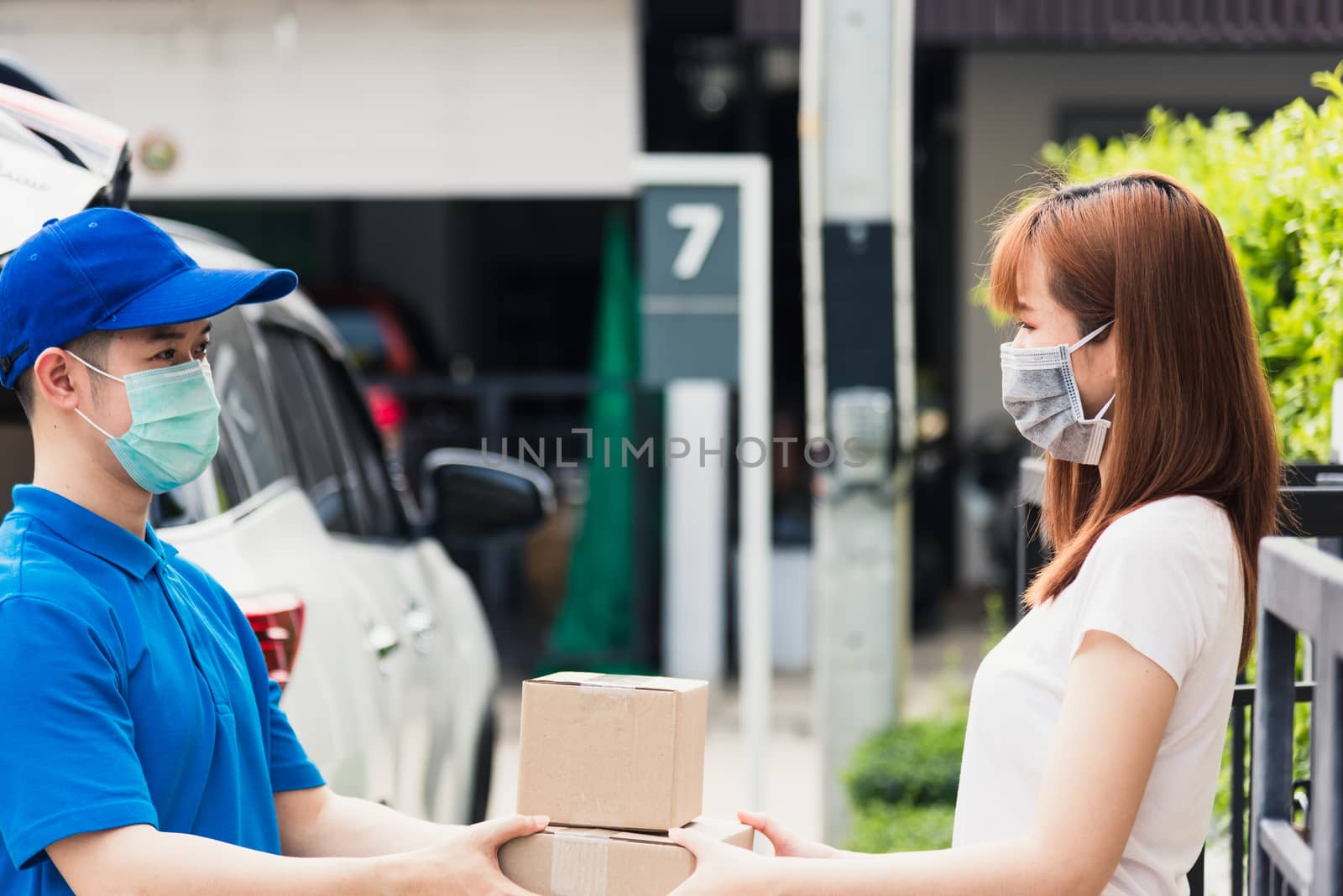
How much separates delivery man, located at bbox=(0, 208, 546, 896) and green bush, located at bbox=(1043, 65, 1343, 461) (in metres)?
1.83

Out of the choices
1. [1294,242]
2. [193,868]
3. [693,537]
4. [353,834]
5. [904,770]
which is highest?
[1294,242]

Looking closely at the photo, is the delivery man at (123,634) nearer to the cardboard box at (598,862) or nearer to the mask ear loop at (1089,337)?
the cardboard box at (598,862)

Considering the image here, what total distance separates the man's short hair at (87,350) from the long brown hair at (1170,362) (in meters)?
1.21

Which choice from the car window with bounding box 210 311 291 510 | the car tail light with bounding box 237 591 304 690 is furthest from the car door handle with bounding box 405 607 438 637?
the car tail light with bounding box 237 591 304 690

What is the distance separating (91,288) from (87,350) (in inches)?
3.6

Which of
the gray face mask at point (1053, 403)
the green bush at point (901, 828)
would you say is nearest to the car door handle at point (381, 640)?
the gray face mask at point (1053, 403)

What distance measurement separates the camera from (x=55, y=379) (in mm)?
1931

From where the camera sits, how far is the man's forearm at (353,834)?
222cm

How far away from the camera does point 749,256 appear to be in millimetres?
5230

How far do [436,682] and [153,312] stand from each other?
2007mm

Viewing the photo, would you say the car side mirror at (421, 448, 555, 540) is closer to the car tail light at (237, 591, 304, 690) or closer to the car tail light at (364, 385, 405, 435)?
the car tail light at (237, 591, 304, 690)

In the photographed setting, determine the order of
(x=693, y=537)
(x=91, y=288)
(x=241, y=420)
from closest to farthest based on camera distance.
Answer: (x=91, y=288) < (x=241, y=420) < (x=693, y=537)

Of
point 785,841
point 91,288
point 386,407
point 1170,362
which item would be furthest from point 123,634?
point 386,407

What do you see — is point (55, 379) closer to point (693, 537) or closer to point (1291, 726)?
point (1291, 726)
